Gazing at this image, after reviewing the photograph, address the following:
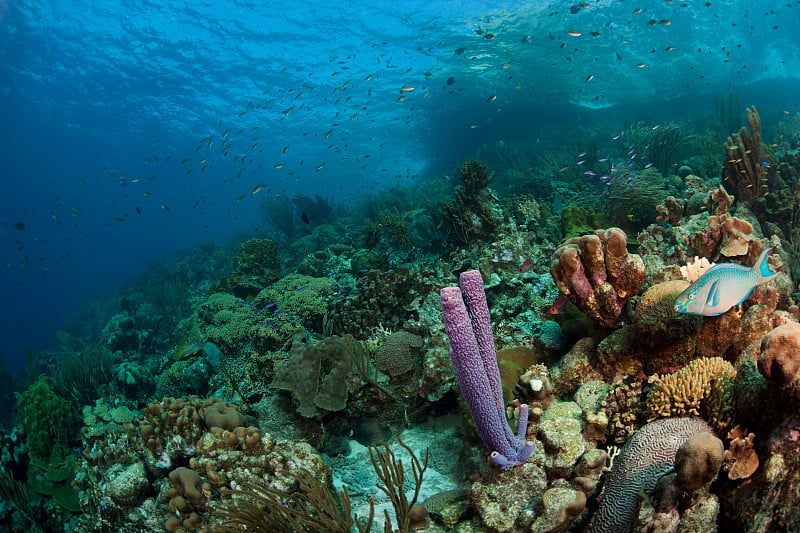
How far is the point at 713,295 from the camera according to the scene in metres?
2.18

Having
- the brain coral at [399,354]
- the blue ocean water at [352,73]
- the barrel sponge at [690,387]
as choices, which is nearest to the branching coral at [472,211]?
the brain coral at [399,354]

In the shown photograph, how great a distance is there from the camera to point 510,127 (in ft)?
108

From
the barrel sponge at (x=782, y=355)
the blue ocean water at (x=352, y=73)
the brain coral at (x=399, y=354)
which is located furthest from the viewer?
the blue ocean water at (x=352, y=73)

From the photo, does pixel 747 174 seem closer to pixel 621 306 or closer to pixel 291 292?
pixel 621 306

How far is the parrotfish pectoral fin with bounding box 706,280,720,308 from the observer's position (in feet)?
7.09

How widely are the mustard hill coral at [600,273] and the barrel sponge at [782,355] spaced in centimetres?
130

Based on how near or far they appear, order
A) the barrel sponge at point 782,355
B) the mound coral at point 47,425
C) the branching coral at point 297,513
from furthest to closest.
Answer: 1. the mound coral at point 47,425
2. the branching coral at point 297,513
3. the barrel sponge at point 782,355

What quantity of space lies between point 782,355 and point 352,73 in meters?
34.3

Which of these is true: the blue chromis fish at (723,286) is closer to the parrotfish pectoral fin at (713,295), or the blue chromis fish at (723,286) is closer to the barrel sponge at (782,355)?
the parrotfish pectoral fin at (713,295)

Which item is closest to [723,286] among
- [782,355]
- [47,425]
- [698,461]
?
[782,355]

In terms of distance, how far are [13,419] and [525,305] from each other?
629 inches

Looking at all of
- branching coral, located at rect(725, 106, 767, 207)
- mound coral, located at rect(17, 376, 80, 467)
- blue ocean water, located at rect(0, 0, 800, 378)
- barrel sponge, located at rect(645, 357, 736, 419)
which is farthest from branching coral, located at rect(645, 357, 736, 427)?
blue ocean water, located at rect(0, 0, 800, 378)

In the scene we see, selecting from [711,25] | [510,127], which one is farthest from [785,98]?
[510,127]

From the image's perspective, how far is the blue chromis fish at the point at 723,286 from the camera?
6.91ft
